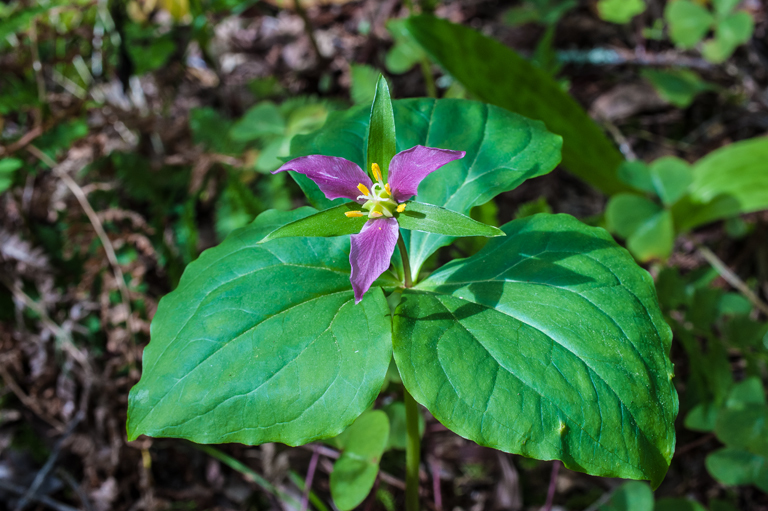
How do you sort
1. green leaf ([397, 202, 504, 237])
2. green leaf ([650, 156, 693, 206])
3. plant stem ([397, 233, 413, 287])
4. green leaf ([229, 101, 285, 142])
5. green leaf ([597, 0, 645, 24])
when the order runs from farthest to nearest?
green leaf ([597, 0, 645, 24])
green leaf ([229, 101, 285, 142])
green leaf ([650, 156, 693, 206])
plant stem ([397, 233, 413, 287])
green leaf ([397, 202, 504, 237])

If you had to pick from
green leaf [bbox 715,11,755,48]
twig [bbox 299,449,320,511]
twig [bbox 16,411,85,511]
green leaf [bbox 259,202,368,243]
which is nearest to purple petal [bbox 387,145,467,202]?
green leaf [bbox 259,202,368,243]

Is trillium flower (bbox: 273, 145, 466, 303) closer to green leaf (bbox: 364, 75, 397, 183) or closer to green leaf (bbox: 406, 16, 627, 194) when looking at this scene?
green leaf (bbox: 364, 75, 397, 183)

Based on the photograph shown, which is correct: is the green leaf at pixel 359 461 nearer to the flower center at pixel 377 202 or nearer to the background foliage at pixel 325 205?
the background foliage at pixel 325 205

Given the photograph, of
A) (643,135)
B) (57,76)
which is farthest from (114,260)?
(643,135)

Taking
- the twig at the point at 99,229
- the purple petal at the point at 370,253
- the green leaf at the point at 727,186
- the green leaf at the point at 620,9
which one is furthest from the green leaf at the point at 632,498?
the green leaf at the point at 620,9

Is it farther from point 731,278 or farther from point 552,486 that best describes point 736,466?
point 731,278
